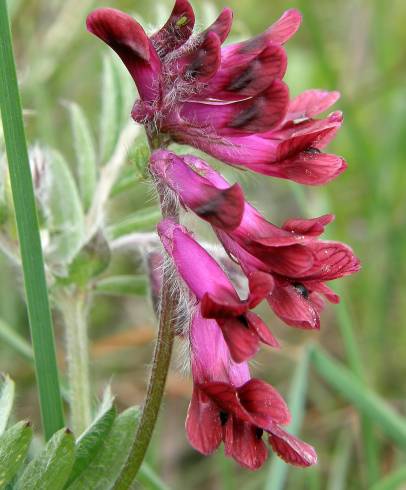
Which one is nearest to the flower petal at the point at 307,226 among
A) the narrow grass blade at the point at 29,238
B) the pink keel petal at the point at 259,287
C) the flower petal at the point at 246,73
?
the pink keel petal at the point at 259,287

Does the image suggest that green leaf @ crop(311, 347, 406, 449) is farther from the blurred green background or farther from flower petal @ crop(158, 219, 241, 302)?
flower petal @ crop(158, 219, 241, 302)

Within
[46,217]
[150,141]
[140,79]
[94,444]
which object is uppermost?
[140,79]

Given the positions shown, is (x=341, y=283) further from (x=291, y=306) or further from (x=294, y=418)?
(x=291, y=306)

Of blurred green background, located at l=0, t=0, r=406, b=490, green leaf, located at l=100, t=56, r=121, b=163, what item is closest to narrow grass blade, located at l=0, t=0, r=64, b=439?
green leaf, located at l=100, t=56, r=121, b=163

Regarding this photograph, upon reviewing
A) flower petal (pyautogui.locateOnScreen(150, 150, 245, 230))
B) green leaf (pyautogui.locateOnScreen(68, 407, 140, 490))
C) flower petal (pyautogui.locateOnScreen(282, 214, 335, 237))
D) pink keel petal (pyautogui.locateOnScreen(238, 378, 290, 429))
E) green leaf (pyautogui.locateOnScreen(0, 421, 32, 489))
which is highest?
flower petal (pyautogui.locateOnScreen(150, 150, 245, 230))

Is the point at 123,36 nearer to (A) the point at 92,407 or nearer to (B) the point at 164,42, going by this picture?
(B) the point at 164,42

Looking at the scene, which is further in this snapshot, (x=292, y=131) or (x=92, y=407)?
(x=92, y=407)

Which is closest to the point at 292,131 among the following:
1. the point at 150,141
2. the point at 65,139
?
the point at 150,141

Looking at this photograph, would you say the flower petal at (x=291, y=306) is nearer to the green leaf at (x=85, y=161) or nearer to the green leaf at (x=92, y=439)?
the green leaf at (x=92, y=439)
